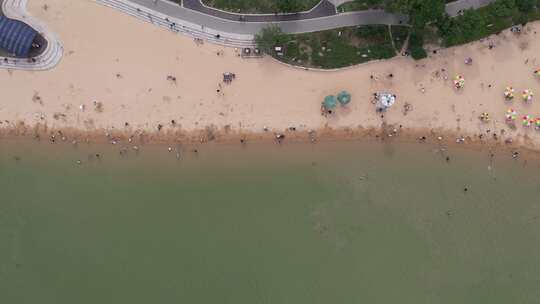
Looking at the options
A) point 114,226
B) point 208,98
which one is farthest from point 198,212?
point 208,98

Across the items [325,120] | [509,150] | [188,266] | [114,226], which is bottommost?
[188,266]

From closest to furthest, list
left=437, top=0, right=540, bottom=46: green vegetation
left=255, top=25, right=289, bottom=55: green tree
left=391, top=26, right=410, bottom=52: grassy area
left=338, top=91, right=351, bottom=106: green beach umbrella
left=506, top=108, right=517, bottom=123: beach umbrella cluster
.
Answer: left=255, top=25, right=289, bottom=55: green tree < left=437, top=0, right=540, bottom=46: green vegetation < left=338, top=91, right=351, bottom=106: green beach umbrella < left=391, top=26, right=410, bottom=52: grassy area < left=506, top=108, right=517, bottom=123: beach umbrella cluster

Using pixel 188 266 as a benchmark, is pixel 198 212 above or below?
above

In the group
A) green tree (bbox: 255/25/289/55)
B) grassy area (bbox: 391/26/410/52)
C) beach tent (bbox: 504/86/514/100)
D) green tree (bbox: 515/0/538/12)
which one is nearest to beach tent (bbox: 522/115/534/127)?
beach tent (bbox: 504/86/514/100)

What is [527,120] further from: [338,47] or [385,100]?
[338,47]

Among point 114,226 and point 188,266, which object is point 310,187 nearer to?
point 188,266

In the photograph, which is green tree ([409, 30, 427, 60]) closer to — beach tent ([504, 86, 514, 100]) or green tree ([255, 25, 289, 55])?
beach tent ([504, 86, 514, 100])
